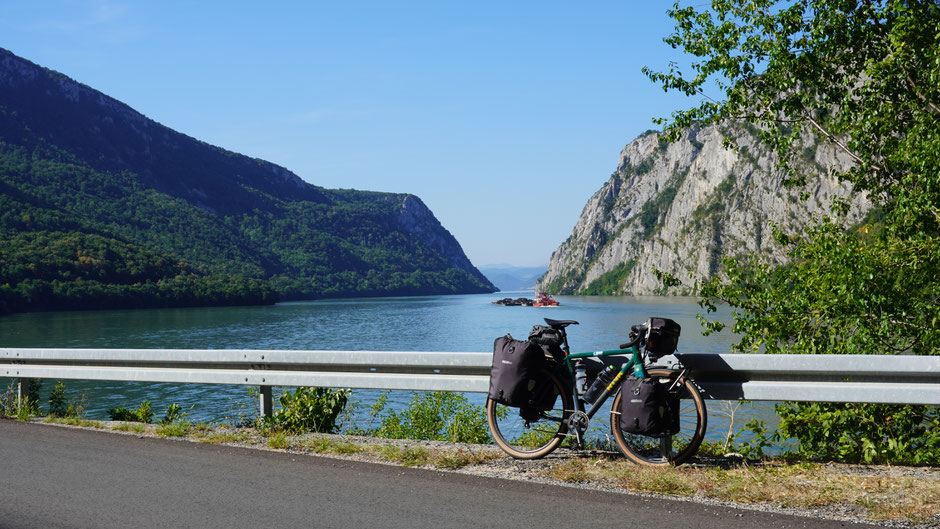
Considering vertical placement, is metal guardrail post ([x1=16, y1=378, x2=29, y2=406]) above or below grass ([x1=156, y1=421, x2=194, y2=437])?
above

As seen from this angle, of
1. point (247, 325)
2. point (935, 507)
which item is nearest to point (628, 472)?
point (935, 507)

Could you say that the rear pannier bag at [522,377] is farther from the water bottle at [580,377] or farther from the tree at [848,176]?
the tree at [848,176]

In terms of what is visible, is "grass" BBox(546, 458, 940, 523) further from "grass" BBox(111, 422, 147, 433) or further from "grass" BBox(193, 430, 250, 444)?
"grass" BBox(111, 422, 147, 433)

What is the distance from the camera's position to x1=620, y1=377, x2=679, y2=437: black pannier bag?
16.1 ft

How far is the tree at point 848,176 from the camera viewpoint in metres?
7.73

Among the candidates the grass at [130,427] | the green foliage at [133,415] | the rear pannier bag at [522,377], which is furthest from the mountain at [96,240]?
the rear pannier bag at [522,377]

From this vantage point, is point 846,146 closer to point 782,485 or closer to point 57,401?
point 782,485

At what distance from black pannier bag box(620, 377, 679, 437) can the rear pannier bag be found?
2.15ft

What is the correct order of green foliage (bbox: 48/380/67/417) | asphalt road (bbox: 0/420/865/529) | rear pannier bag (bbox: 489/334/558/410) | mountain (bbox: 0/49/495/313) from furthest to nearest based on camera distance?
mountain (bbox: 0/49/495/313)
green foliage (bbox: 48/380/67/417)
rear pannier bag (bbox: 489/334/558/410)
asphalt road (bbox: 0/420/865/529)

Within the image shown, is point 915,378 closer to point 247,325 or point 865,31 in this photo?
point 865,31

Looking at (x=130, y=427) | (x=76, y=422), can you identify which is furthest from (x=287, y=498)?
(x=76, y=422)

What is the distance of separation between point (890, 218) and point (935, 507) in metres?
5.83

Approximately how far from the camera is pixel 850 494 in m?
4.30

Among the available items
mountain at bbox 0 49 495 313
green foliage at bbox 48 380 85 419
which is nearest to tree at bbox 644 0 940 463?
green foliage at bbox 48 380 85 419
